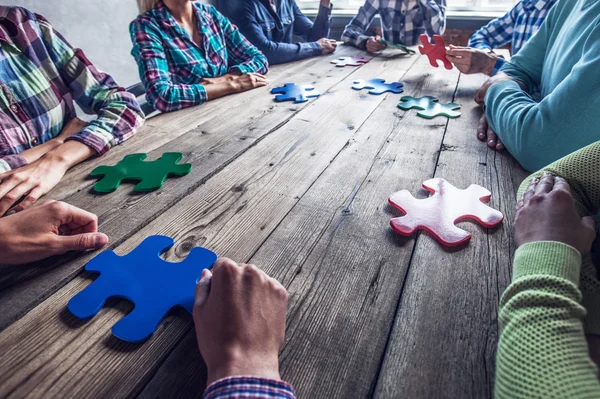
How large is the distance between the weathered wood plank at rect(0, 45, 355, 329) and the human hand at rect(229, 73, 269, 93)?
5 centimetres

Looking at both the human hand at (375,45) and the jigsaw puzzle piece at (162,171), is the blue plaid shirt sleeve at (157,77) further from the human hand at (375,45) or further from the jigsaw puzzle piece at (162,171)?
the human hand at (375,45)

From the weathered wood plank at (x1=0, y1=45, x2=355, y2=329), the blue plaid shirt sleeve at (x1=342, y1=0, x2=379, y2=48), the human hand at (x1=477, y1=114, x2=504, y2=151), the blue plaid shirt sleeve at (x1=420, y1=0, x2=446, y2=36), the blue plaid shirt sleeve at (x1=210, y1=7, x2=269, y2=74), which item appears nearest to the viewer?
the weathered wood plank at (x1=0, y1=45, x2=355, y2=329)

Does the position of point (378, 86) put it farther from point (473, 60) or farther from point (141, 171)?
point (141, 171)

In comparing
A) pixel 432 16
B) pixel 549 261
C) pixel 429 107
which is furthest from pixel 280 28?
pixel 549 261

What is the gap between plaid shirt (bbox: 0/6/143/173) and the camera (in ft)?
3.59

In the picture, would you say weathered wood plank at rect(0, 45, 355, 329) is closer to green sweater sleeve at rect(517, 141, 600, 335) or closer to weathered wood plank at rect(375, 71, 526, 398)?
weathered wood plank at rect(375, 71, 526, 398)

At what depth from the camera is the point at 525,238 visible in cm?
62

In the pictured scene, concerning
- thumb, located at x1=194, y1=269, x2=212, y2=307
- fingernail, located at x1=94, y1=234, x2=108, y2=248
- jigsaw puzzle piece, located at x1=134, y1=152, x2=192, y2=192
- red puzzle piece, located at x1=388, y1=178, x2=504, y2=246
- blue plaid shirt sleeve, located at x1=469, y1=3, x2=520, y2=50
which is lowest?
blue plaid shirt sleeve, located at x1=469, y1=3, x2=520, y2=50

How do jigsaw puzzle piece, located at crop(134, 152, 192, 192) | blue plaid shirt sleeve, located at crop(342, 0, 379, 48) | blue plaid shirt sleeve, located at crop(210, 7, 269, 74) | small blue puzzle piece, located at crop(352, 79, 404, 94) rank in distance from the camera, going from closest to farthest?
jigsaw puzzle piece, located at crop(134, 152, 192, 192) < small blue puzzle piece, located at crop(352, 79, 404, 94) < blue plaid shirt sleeve, located at crop(210, 7, 269, 74) < blue plaid shirt sleeve, located at crop(342, 0, 379, 48)

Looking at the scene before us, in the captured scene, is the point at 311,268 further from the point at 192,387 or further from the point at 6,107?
the point at 6,107

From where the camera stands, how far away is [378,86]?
1.66 m

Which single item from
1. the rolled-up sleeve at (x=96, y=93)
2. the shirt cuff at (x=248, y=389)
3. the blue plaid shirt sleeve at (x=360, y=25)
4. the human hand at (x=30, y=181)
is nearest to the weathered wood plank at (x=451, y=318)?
the shirt cuff at (x=248, y=389)

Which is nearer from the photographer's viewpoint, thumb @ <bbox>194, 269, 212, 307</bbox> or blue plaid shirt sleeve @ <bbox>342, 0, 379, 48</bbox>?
thumb @ <bbox>194, 269, 212, 307</bbox>

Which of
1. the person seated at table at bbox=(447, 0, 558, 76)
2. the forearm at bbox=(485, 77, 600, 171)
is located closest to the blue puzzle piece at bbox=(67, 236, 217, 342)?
the forearm at bbox=(485, 77, 600, 171)
